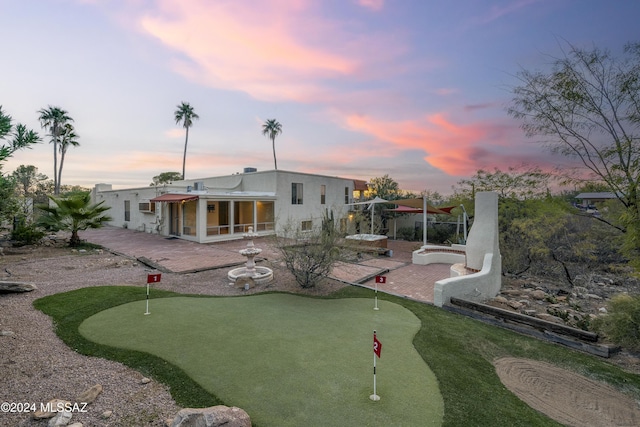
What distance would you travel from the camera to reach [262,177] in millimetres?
22625

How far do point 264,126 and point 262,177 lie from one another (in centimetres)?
2011

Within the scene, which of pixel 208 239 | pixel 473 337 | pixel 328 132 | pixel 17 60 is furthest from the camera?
pixel 328 132

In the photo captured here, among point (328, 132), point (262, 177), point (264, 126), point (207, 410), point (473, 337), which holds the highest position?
point (264, 126)

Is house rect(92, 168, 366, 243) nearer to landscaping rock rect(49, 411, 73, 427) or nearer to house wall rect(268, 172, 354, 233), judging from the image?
house wall rect(268, 172, 354, 233)

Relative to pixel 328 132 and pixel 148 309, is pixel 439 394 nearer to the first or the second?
pixel 148 309

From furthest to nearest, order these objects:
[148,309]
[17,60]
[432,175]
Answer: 1. [432,175]
2. [17,60]
3. [148,309]

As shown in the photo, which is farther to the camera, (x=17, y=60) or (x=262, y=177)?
(x=262, y=177)

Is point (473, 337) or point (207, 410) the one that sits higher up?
point (207, 410)

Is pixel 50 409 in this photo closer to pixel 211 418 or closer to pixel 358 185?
pixel 211 418

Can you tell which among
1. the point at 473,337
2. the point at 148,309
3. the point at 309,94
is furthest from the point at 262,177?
the point at 473,337

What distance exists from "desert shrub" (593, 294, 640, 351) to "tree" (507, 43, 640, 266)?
1.19m

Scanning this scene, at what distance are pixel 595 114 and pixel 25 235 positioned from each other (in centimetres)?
2473

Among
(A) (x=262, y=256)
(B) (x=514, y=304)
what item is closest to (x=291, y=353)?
(B) (x=514, y=304)

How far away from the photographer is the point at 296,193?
2322 centimetres
